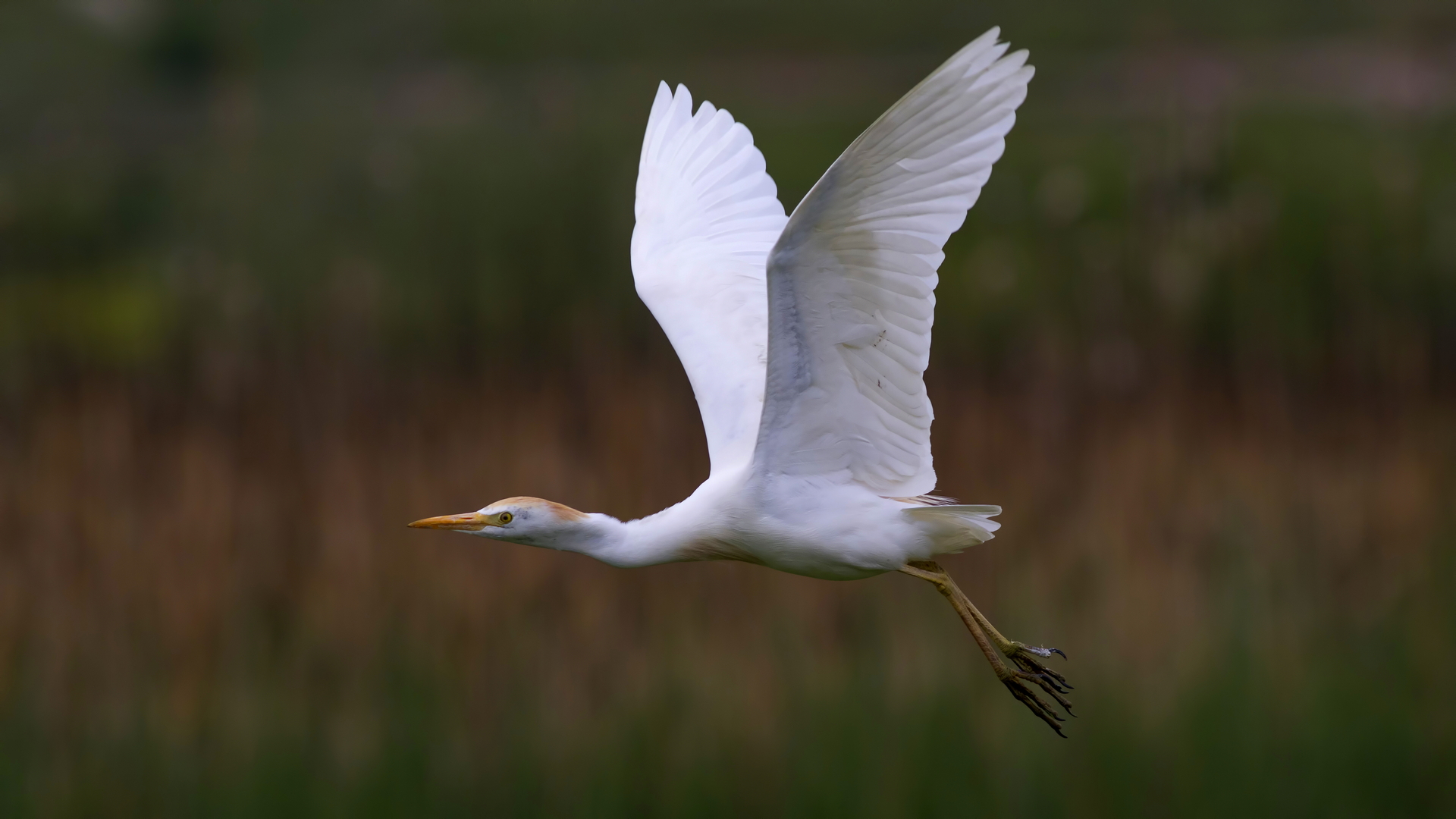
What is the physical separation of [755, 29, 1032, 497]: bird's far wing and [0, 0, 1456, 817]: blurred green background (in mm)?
2278

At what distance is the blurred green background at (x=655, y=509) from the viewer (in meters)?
5.17

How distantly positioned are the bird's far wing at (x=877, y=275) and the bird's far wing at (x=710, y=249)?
444 millimetres

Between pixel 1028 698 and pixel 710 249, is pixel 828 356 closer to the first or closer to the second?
pixel 1028 698

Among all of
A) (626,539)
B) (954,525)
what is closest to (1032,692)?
(954,525)

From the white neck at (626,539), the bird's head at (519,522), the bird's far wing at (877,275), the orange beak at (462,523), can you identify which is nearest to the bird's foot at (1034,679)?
the bird's far wing at (877,275)

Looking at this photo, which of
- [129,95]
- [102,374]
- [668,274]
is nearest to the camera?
[668,274]

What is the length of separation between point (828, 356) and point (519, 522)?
28.9 inches

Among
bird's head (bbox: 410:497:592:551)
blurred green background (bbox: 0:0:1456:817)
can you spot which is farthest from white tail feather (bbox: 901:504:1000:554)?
blurred green background (bbox: 0:0:1456:817)

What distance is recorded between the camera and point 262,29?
10.8 metres

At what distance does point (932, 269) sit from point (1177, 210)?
136 inches

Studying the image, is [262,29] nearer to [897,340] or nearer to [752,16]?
[752,16]

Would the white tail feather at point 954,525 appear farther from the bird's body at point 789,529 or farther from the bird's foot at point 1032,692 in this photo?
the bird's foot at point 1032,692

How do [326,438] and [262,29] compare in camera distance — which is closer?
[326,438]

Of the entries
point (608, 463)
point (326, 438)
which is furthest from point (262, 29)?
point (608, 463)
